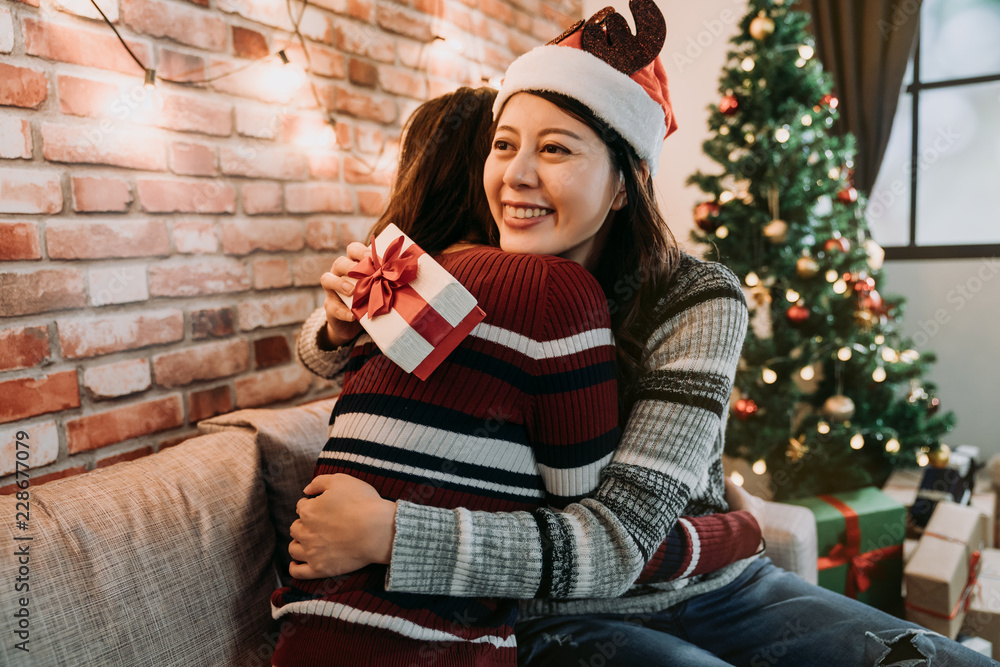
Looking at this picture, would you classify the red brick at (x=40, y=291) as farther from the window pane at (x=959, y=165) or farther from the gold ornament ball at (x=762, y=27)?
the window pane at (x=959, y=165)

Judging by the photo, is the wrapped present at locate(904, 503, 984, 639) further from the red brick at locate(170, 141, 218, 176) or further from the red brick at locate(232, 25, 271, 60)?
the red brick at locate(232, 25, 271, 60)

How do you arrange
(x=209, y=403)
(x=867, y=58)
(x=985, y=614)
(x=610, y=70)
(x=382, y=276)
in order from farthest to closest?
(x=867, y=58)
(x=985, y=614)
(x=209, y=403)
(x=610, y=70)
(x=382, y=276)

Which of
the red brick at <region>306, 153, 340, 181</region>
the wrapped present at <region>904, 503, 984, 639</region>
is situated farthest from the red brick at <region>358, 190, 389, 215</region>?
the wrapped present at <region>904, 503, 984, 639</region>

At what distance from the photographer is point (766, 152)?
7.41 ft

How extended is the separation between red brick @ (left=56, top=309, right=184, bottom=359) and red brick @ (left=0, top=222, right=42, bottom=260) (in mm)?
142

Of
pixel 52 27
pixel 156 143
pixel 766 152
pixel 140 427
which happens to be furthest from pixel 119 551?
pixel 766 152

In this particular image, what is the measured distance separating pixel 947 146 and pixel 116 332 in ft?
12.3

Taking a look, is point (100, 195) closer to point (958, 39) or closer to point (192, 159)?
point (192, 159)

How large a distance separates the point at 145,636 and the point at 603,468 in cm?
75

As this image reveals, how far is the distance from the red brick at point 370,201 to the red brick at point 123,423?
87 cm

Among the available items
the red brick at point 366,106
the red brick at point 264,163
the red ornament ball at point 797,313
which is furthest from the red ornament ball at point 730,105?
the red brick at point 264,163

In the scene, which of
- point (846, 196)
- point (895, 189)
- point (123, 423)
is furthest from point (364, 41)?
point (895, 189)

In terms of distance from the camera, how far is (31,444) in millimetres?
1175

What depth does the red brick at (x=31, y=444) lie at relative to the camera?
44.4 inches
